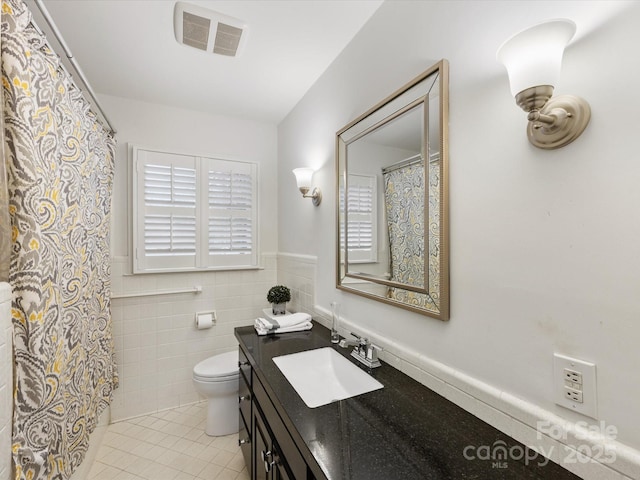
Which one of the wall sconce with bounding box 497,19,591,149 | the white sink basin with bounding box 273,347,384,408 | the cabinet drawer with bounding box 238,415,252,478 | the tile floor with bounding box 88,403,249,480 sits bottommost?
the tile floor with bounding box 88,403,249,480

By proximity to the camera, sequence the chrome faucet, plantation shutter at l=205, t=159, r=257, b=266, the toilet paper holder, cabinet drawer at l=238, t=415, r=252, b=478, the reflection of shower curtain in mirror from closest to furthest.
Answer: the reflection of shower curtain in mirror
the chrome faucet
cabinet drawer at l=238, t=415, r=252, b=478
the toilet paper holder
plantation shutter at l=205, t=159, r=257, b=266

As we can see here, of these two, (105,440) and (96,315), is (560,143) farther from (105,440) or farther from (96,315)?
(105,440)

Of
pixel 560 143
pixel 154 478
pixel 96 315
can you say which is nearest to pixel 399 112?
pixel 560 143

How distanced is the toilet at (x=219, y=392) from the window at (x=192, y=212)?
0.83 metres

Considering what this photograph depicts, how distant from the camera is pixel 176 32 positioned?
159cm

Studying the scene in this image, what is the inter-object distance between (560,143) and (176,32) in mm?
1833

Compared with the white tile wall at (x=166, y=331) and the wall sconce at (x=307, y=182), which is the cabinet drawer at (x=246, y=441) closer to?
the white tile wall at (x=166, y=331)

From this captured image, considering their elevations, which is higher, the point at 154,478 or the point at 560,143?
the point at 560,143

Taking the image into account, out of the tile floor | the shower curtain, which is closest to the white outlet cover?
the shower curtain

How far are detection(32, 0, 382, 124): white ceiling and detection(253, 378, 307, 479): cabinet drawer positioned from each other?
1789 millimetres

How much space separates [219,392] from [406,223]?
68.7 inches

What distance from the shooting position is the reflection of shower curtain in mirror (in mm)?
1189

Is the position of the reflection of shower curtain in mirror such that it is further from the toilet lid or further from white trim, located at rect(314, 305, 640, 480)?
the toilet lid

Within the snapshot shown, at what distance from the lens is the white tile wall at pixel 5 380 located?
0.92m
